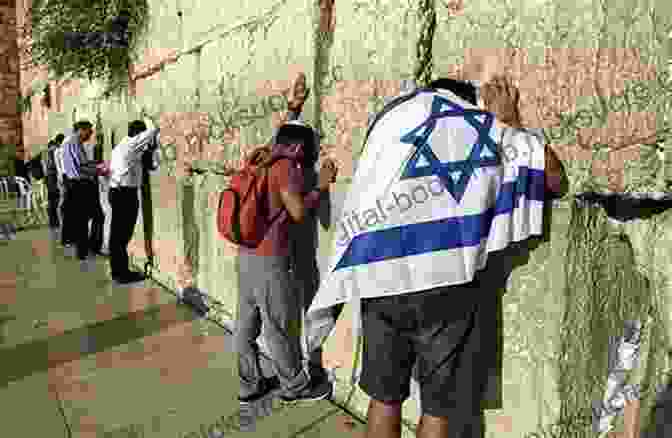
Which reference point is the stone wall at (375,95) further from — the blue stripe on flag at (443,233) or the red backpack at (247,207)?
the red backpack at (247,207)

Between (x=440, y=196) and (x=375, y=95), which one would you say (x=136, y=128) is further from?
(x=440, y=196)

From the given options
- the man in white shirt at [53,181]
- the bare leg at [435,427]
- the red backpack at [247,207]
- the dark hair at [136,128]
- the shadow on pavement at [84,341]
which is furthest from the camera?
the man in white shirt at [53,181]

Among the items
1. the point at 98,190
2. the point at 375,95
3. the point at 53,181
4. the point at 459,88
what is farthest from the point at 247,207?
the point at 53,181

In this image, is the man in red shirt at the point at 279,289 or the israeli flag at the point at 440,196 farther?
the man in red shirt at the point at 279,289

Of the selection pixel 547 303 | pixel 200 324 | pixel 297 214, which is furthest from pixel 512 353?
pixel 200 324

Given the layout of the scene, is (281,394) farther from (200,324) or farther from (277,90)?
(277,90)

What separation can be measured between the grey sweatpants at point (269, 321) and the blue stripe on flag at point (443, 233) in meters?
1.12

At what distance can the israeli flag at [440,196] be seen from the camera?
1.75 meters

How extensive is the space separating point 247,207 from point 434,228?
49.0 inches

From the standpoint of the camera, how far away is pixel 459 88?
6.44 ft

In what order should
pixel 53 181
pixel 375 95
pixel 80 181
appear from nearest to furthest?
pixel 375 95 → pixel 80 181 → pixel 53 181

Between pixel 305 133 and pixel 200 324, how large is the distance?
6.69 feet

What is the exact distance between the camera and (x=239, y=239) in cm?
278

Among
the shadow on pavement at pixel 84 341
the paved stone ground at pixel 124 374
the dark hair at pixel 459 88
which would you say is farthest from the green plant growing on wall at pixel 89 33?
the dark hair at pixel 459 88
